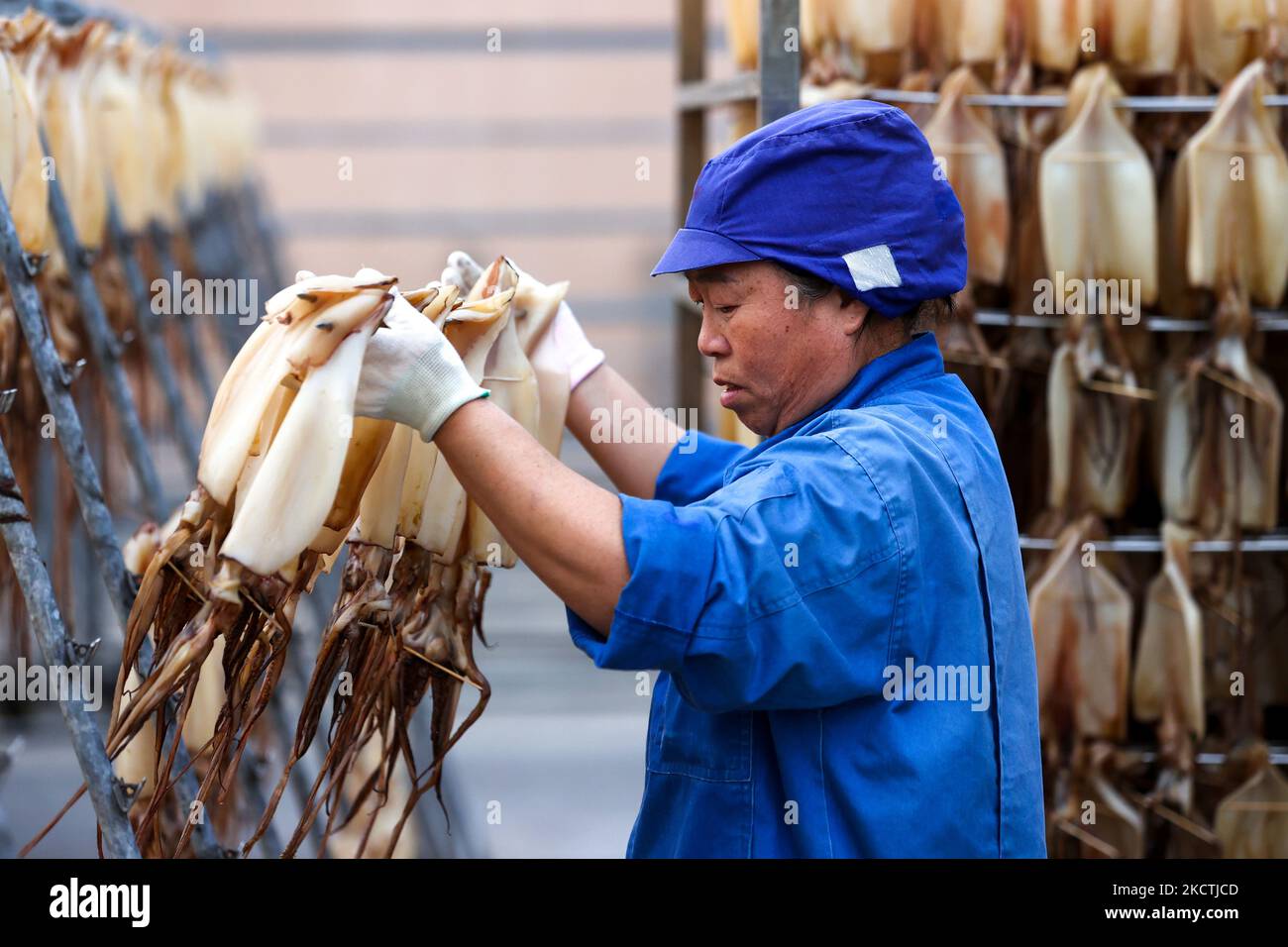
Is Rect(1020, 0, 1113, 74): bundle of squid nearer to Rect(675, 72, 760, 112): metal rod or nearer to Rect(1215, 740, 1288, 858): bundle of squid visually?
Rect(675, 72, 760, 112): metal rod

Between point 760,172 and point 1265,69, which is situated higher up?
point 1265,69

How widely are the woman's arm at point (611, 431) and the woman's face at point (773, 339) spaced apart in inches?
10.7

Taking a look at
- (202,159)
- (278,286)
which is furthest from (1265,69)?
(278,286)

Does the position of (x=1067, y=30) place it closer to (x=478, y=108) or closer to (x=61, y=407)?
(x=61, y=407)

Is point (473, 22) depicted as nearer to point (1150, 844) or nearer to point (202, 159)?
point (202, 159)

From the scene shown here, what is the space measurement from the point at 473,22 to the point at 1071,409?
4.26m

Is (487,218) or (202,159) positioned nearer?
(202,159)

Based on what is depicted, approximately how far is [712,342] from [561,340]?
296 mm

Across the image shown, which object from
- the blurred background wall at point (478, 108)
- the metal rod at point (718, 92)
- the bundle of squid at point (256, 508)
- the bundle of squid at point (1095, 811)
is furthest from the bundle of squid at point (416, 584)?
the blurred background wall at point (478, 108)

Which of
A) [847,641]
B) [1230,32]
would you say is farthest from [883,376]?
[1230,32]

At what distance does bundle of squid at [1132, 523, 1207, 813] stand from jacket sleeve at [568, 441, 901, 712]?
1.14 metres

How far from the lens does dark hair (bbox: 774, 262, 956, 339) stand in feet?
3.85

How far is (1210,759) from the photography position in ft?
6.90

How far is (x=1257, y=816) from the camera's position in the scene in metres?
2.05
